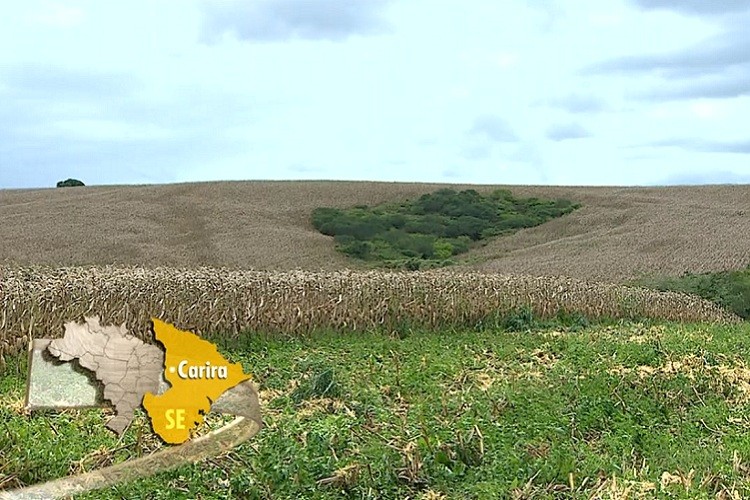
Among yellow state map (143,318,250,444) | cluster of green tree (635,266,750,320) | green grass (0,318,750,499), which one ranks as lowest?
cluster of green tree (635,266,750,320)

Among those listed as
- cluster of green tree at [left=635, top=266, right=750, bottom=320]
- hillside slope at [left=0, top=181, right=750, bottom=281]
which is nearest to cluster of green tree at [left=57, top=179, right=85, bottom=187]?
hillside slope at [left=0, top=181, right=750, bottom=281]

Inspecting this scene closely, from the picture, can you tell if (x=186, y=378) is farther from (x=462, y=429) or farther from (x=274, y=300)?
(x=274, y=300)

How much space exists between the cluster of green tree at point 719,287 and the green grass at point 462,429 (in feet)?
26.3

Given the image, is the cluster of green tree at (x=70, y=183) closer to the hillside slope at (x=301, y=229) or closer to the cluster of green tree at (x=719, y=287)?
Result: the hillside slope at (x=301, y=229)

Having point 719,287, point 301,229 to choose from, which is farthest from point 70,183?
point 719,287

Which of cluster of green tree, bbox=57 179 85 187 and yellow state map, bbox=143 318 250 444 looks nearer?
yellow state map, bbox=143 318 250 444

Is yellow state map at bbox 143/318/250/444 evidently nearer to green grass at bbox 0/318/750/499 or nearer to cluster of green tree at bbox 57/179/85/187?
green grass at bbox 0/318/750/499

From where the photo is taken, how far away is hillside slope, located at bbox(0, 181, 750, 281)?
25797mm

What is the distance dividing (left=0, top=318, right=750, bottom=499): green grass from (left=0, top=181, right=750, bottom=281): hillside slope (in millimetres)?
13036

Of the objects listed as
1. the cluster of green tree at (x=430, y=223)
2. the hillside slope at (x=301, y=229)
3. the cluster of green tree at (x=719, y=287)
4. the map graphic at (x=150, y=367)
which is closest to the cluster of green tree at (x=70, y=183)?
the hillside slope at (x=301, y=229)

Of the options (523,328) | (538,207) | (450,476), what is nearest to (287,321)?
(523,328)

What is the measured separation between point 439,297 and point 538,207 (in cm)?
2679

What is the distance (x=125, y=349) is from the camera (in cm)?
526

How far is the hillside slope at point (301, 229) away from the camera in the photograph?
25.8 m
